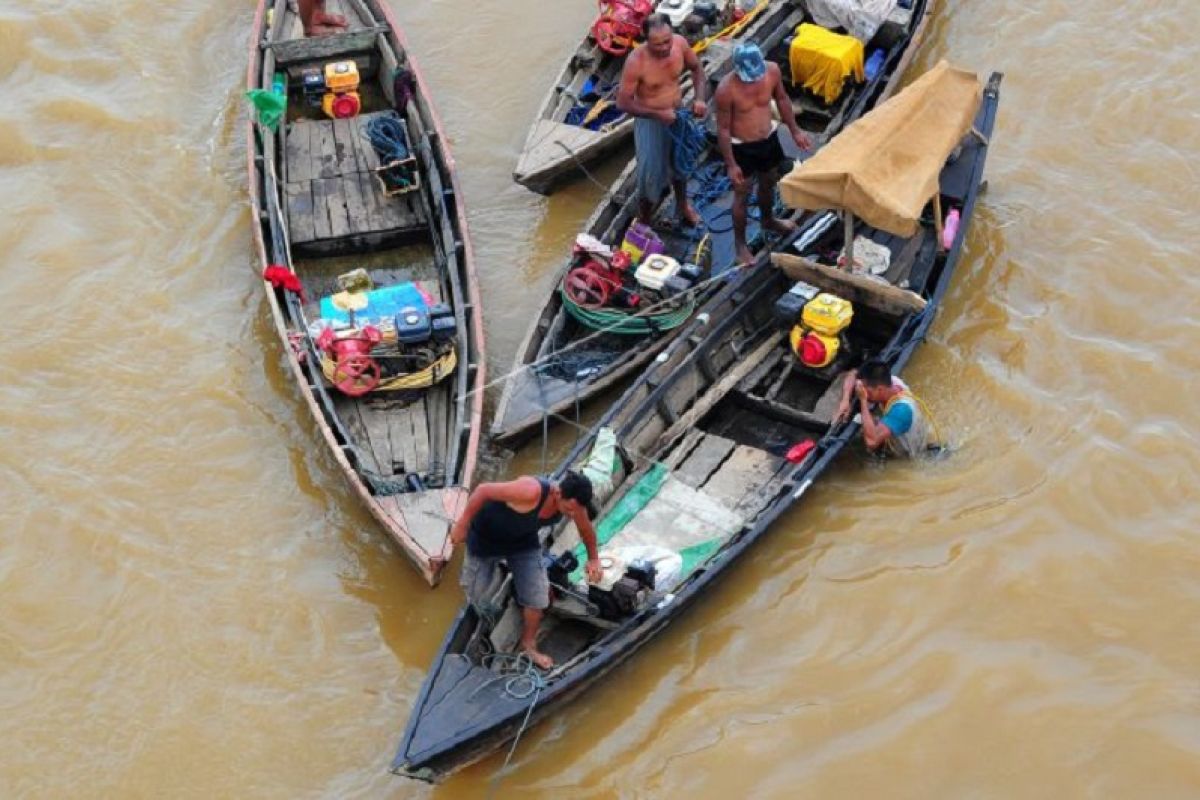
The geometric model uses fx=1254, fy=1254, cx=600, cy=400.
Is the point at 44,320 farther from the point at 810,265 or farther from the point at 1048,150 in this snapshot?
the point at 1048,150

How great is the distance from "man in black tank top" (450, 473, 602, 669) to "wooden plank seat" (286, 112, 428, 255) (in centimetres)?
467

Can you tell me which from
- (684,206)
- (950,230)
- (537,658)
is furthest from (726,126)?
(537,658)

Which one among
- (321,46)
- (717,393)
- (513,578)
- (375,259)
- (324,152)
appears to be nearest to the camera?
(513,578)

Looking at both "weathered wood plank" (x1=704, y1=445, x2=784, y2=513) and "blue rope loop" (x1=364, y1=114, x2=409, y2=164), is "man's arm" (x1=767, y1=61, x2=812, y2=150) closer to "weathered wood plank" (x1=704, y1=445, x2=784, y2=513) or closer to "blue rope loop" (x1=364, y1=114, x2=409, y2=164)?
"weathered wood plank" (x1=704, y1=445, x2=784, y2=513)

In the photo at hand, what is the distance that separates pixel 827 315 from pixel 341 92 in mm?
6301

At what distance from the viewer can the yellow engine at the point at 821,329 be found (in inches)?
428

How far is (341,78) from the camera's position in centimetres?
1384

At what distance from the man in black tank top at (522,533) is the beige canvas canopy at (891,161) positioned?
359 cm

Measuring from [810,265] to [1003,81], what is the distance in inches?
194

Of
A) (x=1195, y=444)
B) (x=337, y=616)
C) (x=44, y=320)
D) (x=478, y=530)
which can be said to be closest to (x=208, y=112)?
(x=44, y=320)

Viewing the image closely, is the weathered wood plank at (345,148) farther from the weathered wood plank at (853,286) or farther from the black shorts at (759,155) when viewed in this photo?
the weathered wood plank at (853,286)

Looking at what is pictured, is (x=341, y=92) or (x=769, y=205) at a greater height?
(x=769, y=205)

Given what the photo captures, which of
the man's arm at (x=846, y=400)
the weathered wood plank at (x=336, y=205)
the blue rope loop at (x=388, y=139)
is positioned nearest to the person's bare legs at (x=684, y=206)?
the man's arm at (x=846, y=400)

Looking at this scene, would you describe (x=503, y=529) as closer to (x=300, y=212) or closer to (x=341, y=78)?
(x=300, y=212)
